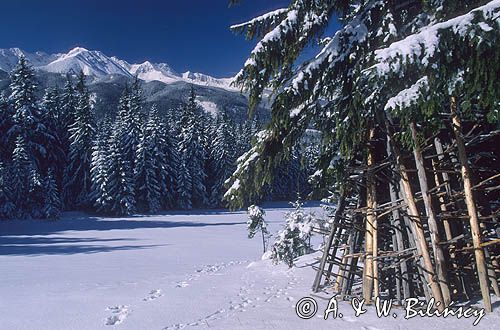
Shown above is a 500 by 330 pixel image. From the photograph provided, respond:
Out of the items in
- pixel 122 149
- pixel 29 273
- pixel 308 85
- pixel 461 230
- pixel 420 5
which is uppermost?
pixel 122 149

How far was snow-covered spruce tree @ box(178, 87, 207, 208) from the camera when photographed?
48312 millimetres

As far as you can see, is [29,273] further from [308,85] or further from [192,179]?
[192,179]

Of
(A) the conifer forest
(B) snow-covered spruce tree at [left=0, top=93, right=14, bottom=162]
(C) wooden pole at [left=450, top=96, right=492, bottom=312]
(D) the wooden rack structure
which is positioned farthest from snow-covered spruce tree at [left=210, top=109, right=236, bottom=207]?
(C) wooden pole at [left=450, top=96, right=492, bottom=312]

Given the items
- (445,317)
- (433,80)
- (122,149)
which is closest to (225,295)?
(445,317)

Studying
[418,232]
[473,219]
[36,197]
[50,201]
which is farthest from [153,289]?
[36,197]

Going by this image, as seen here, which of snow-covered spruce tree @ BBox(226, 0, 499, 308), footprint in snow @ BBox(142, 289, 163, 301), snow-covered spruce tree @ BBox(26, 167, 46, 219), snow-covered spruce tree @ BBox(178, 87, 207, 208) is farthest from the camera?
snow-covered spruce tree @ BBox(178, 87, 207, 208)

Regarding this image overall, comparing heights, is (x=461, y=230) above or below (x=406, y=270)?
above

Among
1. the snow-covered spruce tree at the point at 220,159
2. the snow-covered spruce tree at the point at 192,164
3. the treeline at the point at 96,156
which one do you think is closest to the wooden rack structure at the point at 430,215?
the treeline at the point at 96,156

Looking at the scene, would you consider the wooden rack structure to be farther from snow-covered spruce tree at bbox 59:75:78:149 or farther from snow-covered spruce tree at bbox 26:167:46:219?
snow-covered spruce tree at bbox 59:75:78:149

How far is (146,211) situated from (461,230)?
42661 millimetres

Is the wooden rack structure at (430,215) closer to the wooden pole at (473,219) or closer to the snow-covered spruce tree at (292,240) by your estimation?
the wooden pole at (473,219)

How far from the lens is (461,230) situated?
6043 millimetres

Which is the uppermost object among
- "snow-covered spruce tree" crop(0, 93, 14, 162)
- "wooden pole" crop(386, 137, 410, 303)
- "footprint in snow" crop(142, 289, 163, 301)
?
"snow-covered spruce tree" crop(0, 93, 14, 162)

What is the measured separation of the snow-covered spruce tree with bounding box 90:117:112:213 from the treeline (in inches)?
4.0
